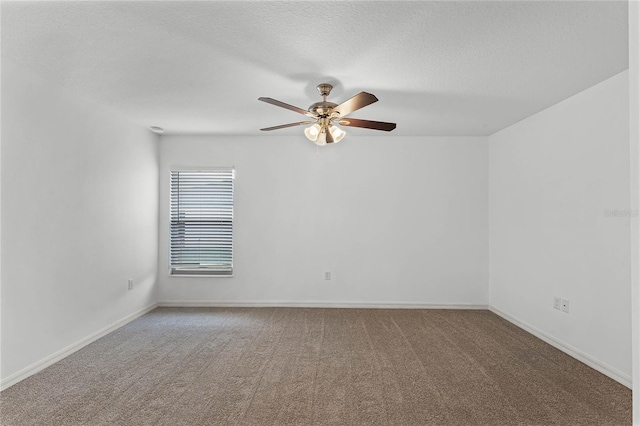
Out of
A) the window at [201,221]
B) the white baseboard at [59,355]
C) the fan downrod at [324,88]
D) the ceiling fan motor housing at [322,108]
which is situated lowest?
the white baseboard at [59,355]

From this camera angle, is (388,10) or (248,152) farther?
(248,152)

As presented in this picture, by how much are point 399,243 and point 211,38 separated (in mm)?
3769

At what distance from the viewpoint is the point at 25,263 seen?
298 centimetres

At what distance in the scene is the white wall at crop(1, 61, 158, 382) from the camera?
113 inches

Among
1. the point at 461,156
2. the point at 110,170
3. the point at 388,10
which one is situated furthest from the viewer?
the point at 461,156

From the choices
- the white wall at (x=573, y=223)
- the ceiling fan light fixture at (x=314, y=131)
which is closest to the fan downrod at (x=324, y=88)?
the ceiling fan light fixture at (x=314, y=131)

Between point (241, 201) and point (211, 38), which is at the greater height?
point (211, 38)

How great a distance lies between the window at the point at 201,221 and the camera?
17.6 feet

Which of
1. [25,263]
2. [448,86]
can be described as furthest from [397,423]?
[25,263]

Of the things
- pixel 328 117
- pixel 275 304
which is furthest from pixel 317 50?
pixel 275 304

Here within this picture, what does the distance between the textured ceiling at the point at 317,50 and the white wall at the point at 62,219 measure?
351 millimetres

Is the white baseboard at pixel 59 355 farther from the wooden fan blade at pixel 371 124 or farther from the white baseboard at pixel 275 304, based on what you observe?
the wooden fan blade at pixel 371 124

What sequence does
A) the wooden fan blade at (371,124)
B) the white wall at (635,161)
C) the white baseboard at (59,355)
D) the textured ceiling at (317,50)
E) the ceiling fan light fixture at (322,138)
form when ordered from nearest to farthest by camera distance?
1. the white wall at (635,161)
2. the textured ceiling at (317,50)
3. the white baseboard at (59,355)
4. the wooden fan blade at (371,124)
5. the ceiling fan light fixture at (322,138)

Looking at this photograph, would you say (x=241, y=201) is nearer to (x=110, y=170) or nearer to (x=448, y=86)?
(x=110, y=170)
